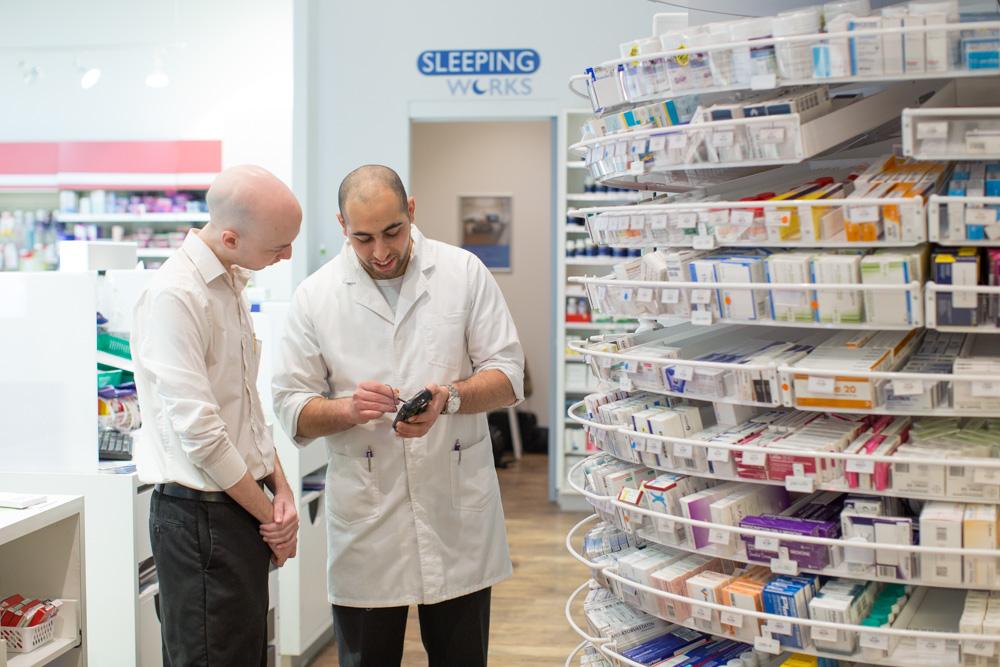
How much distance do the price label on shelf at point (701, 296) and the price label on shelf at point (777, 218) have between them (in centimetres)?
15

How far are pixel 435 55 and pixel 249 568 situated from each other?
5.89 meters

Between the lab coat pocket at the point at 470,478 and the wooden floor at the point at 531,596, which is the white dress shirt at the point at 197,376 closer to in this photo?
the lab coat pocket at the point at 470,478

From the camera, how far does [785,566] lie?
161cm

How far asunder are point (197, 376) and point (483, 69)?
227 inches

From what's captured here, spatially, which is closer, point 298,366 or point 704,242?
point 704,242

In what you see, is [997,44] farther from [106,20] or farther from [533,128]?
[106,20]


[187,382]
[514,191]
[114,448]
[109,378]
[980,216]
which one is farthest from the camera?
[514,191]

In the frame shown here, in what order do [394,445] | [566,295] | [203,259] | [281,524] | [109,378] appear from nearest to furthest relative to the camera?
[203,259], [281,524], [394,445], [109,378], [566,295]

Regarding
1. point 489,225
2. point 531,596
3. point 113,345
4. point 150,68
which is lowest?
point 531,596

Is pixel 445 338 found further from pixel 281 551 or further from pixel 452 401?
pixel 281 551

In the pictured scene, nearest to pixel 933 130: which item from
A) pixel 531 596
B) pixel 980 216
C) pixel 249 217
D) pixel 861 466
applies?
pixel 980 216

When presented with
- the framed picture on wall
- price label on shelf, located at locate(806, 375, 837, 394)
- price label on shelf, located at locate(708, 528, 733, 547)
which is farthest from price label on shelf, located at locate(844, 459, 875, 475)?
the framed picture on wall

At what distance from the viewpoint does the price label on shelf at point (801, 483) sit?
1.57 metres

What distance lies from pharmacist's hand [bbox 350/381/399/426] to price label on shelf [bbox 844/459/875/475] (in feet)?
3.47
